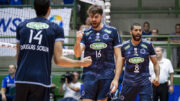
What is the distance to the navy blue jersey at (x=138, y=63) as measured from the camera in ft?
29.6

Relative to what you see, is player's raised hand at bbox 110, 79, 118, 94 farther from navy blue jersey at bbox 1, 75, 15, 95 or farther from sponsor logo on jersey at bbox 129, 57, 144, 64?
navy blue jersey at bbox 1, 75, 15, 95

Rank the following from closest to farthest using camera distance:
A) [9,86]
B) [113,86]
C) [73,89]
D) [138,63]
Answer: [113,86]
[138,63]
[73,89]
[9,86]

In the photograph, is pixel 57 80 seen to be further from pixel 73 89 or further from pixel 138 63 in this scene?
pixel 138 63

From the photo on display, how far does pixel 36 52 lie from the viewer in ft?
16.0

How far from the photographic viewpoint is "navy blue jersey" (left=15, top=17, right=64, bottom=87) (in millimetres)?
4887

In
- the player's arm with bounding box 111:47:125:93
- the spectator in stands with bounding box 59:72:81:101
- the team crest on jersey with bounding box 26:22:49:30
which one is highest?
the team crest on jersey with bounding box 26:22:49:30

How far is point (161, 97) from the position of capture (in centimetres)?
1225

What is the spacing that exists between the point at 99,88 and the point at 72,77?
5.15m

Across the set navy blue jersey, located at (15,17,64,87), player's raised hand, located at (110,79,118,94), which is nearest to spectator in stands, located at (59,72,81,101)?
player's raised hand, located at (110,79,118,94)

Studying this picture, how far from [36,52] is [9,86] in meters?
8.59

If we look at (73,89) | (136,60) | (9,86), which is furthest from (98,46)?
(9,86)

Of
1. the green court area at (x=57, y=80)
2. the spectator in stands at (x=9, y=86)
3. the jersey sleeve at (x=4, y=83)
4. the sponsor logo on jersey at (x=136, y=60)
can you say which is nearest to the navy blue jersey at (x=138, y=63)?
the sponsor logo on jersey at (x=136, y=60)

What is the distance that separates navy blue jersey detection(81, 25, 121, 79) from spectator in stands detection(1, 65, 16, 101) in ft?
19.9

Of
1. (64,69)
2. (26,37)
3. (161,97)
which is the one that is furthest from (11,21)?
(26,37)
